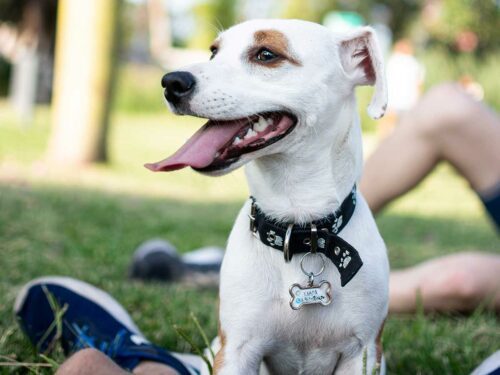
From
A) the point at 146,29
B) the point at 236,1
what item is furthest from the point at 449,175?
the point at 146,29

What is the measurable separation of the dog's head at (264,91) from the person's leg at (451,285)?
3.72ft

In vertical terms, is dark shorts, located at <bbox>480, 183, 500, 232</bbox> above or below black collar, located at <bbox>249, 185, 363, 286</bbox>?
below

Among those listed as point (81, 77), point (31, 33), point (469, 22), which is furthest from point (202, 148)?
point (469, 22)

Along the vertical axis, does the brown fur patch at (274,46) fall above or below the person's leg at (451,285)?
above

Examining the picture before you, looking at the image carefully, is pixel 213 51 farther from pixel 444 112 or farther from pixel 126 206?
pixel 126 206

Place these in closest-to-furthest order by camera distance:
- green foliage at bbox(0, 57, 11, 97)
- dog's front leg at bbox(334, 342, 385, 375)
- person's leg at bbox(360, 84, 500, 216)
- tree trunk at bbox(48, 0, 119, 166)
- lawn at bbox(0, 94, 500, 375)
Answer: dog's front leg at bbox(334, 342, 385, 375)
lawn at bbox(0, 94, 500, 375)
person's leg at bbox(360, 84, 500, 216)
tree trunk at bbox(48, 0, 119, 166)
green foliage at bbox(0, 57, 11, 97)

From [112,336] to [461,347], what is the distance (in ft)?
4.15

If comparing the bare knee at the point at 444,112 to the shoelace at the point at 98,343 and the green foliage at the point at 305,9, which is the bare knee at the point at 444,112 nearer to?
the shoelace at the point at 98,343

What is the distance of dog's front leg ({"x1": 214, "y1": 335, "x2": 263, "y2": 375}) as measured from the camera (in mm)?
1834

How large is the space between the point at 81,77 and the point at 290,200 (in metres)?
5.89

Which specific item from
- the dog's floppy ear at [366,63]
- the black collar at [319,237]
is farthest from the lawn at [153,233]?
the dog's floppy ear at [366,63]

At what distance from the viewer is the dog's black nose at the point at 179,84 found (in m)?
1.85

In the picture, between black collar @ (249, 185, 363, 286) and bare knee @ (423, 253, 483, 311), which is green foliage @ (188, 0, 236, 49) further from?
black collar @ (249, 185, 363, 286)

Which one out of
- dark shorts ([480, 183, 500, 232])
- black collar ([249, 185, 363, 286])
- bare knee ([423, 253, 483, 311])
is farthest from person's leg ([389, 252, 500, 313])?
black collar ([249, 185, 363, 286])
